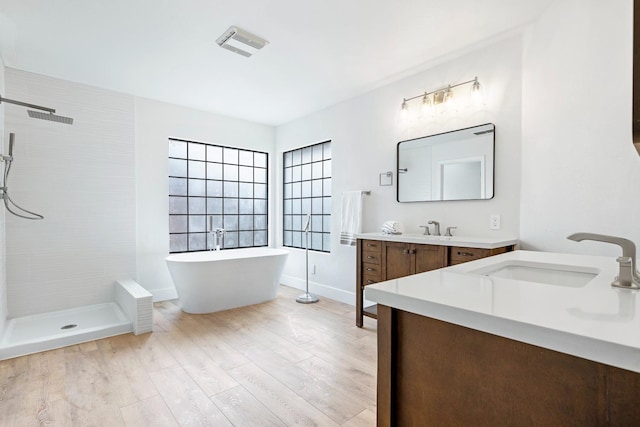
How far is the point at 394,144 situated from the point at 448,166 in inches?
26.7

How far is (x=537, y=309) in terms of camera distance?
0.70 metres

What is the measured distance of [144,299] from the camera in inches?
117

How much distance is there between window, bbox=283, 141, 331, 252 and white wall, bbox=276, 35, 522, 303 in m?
0.18

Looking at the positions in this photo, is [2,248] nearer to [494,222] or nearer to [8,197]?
[8,197]

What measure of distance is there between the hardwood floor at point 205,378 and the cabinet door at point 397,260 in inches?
24.7

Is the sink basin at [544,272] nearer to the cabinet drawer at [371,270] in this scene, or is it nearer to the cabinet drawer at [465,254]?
the cabinet drawer at [465,254]

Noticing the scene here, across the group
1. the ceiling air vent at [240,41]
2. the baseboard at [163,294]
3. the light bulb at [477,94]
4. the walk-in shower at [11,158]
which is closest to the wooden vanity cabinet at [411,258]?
the light bulb at [477,94]

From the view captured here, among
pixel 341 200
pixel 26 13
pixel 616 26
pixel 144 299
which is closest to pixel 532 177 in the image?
pixel 616 26

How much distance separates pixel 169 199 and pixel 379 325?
395cm

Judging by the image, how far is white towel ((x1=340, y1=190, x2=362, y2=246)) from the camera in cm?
367

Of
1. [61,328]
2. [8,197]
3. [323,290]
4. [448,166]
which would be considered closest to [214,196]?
[323,290]

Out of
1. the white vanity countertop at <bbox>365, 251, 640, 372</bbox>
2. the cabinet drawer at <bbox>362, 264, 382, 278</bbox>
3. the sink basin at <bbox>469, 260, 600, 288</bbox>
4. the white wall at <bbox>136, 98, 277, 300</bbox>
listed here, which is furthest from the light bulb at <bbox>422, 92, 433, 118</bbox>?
the white wall at <bbox>136, 98, 277, 300</bbox>

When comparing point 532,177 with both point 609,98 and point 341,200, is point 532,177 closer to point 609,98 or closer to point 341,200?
point 609,98

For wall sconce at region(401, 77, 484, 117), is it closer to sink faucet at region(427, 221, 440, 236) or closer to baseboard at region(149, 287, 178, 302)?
sink faucet at region(427, 221, 440, 236)
